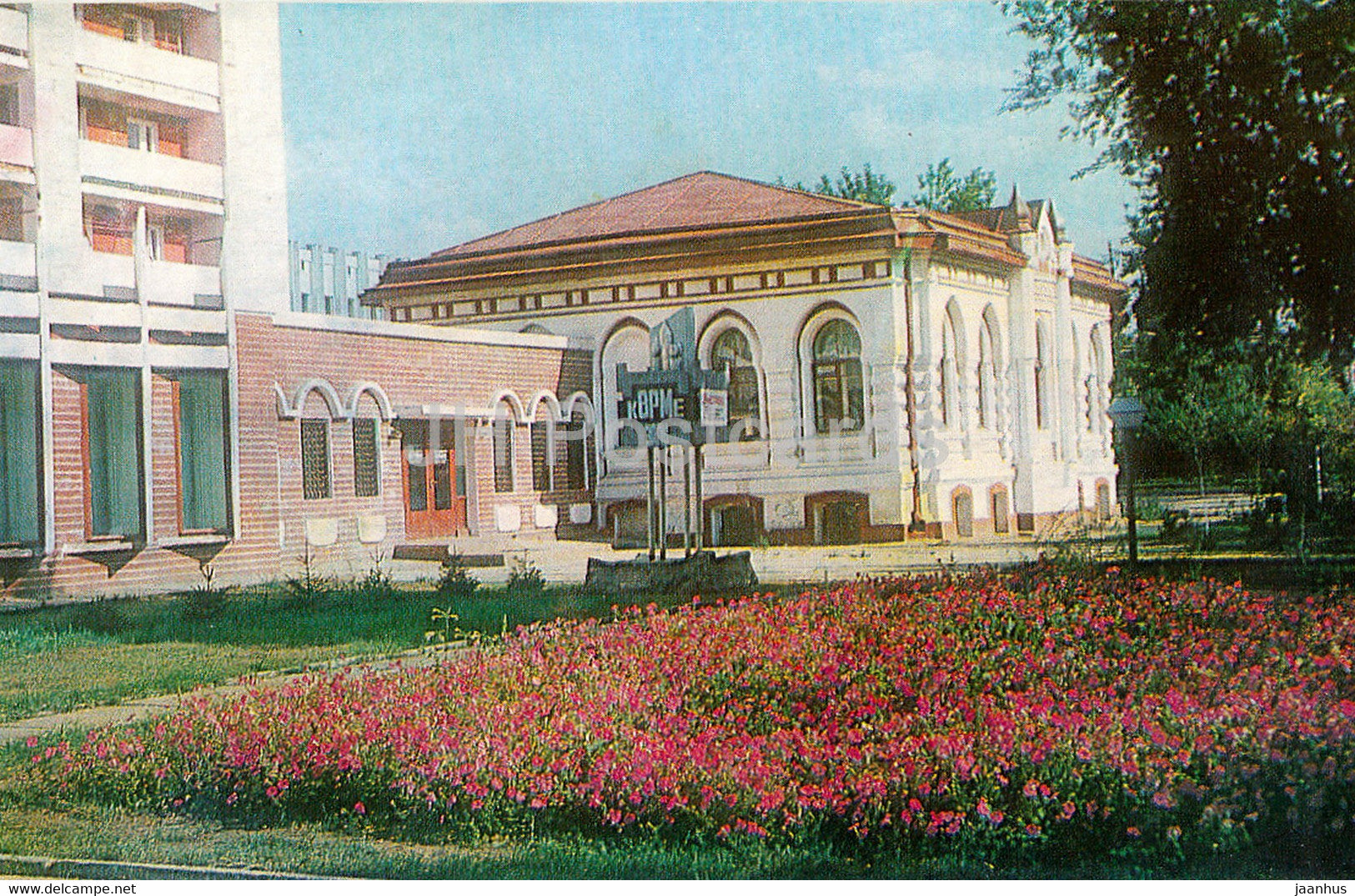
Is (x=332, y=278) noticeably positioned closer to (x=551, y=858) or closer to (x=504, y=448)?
(x=504, y=448)

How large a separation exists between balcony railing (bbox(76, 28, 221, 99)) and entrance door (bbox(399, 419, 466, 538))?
2568mm

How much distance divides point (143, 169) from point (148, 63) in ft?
2.25

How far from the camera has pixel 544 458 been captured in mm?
8898

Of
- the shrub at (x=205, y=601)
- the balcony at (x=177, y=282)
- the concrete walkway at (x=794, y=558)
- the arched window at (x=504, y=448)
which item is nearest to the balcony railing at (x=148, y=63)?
Answer: the balcony at (x=177, y=282)

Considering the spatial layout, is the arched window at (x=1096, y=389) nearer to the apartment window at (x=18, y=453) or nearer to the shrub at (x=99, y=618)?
the shrub at (x=99, y=618)

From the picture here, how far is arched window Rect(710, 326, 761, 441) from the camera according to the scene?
27.9 ft

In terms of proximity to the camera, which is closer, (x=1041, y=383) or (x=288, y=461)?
(x=288, y=461)

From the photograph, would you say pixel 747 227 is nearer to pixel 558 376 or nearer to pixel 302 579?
pixel 558 376

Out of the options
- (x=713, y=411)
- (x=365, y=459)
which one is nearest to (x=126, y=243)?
(x=365, y=459)

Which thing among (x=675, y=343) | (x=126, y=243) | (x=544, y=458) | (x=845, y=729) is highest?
(x=126, y=243)

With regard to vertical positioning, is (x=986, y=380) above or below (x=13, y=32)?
below

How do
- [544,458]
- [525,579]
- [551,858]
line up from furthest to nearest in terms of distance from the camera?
[544,458] < [525,579] < [551,858]

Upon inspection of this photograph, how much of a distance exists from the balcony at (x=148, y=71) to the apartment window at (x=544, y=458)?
9.65ft

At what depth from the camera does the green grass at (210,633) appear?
25.5 ft
